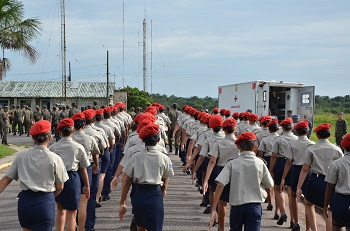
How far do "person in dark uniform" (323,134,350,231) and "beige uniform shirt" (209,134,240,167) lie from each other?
2.25 m

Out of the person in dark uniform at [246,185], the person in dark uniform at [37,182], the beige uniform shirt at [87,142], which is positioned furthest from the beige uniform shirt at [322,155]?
the person in dark uniform at [37,182]

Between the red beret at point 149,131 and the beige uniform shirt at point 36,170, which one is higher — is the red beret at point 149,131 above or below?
above

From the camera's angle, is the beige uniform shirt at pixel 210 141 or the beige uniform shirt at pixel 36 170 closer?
the beige uniform shirt at pixel 36 170

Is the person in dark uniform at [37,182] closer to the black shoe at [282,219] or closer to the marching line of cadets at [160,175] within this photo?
the marching line of cadets at [160,175]

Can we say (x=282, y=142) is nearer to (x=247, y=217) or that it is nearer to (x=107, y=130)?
(x=247, y=217)

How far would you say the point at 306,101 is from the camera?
21906 millimetres

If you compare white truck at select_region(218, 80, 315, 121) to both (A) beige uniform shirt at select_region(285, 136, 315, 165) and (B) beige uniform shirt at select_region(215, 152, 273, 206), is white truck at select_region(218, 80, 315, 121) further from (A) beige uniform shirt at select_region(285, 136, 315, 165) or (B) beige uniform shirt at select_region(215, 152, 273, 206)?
(B) beige uniform shirt at select_region(215, 152, 273, 206)

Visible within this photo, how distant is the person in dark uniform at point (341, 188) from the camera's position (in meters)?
6.32

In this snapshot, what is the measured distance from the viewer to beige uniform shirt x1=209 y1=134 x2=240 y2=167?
848 cm

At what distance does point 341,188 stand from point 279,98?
55.6 ft

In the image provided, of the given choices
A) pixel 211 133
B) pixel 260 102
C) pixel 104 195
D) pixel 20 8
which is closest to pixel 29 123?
pixel 20 8

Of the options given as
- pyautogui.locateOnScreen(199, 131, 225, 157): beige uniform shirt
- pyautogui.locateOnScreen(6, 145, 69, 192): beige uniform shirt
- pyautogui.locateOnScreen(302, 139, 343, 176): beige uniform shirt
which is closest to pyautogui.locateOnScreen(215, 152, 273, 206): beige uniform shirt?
pyautogui.locateOnScreen(302, 139, 343, 176): beige uniform shirt

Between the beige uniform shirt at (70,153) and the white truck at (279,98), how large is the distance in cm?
1507

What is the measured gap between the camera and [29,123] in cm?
3152
